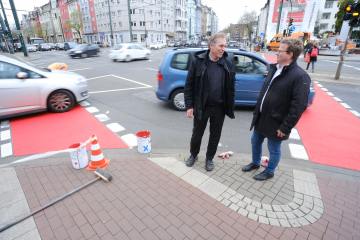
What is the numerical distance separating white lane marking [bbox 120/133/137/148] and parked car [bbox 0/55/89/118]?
8.57 feet

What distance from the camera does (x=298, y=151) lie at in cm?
422

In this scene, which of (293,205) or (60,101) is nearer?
(293,205)

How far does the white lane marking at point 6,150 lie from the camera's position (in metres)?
4.00

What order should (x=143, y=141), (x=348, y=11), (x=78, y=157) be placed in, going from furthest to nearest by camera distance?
(x=348, y=11) → (x=143, y=141) → (x=78, y=157)

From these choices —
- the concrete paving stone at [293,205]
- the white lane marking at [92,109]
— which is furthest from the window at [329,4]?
the concrete paving stone at [293,205]

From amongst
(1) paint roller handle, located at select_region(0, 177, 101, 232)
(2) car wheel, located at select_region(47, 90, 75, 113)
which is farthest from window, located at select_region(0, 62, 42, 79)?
(1) paint roller handle, located at select_region(0, 177, 101, 232)

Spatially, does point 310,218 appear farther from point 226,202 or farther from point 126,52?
point 126,52

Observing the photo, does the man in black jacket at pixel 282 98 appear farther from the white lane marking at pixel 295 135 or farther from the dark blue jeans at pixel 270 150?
the white lane marking at pixel 295 135

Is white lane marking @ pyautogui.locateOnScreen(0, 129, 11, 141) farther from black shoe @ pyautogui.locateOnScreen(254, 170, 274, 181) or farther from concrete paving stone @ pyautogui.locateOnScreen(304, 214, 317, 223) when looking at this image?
concrete paving stone @ pyautogui.locateOnScreen(304, 214, 317, 223)

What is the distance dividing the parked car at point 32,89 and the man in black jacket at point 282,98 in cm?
522

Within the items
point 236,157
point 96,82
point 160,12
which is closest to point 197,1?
point 160,12

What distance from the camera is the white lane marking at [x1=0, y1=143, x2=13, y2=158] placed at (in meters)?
4.00

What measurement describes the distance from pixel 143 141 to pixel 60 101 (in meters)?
3.58

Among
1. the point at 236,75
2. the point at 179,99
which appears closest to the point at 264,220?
the point at 236,75
